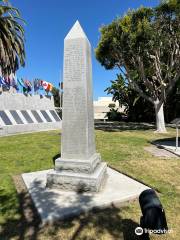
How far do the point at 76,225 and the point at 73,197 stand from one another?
1072 mm

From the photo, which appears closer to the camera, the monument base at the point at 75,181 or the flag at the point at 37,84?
the monument base at the point at 75,181

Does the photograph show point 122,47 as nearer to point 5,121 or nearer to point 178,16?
point 178,16

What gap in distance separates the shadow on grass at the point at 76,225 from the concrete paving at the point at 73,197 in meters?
0.05

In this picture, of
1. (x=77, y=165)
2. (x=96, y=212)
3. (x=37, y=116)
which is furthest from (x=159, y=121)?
(x=96, y=212)

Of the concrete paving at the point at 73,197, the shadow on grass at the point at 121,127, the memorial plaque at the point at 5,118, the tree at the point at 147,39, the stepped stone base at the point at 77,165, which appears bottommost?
the concrete paving at the point at 73,197

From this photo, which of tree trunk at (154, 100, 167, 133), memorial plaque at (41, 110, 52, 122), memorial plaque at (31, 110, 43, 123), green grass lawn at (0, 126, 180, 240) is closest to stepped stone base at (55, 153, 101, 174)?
green grass lawn at (0, 126, 180, 240)

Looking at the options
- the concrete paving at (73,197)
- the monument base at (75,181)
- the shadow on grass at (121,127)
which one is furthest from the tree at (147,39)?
the monument base at (75,181)

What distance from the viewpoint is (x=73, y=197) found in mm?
5547

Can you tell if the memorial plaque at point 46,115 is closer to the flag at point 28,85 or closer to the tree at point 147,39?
the flag at point 28,85

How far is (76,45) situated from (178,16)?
14338 mm

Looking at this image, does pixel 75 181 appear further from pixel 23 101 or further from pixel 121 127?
pixel 121 127

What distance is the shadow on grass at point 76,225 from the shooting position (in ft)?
13.7

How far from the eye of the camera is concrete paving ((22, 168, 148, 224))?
191 inches

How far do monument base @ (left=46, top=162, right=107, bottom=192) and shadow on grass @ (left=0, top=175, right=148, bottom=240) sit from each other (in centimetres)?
51
